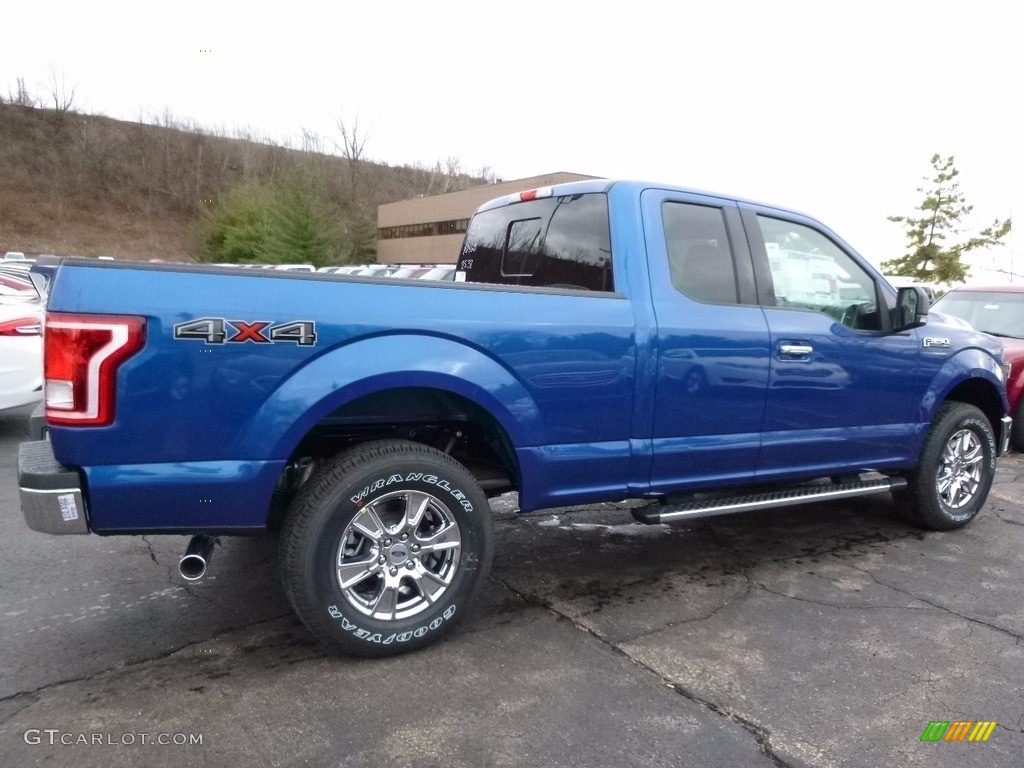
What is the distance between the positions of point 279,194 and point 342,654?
51.5 m

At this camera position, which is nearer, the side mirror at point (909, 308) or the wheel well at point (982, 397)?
the side mirror at point (909, 308)

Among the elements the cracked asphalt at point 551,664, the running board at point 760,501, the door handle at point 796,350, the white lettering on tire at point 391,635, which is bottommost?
the cracked asphalt at point 551,664

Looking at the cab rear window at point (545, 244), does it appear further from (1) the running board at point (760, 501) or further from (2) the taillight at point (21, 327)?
(2) the taillight at point (21, 327)

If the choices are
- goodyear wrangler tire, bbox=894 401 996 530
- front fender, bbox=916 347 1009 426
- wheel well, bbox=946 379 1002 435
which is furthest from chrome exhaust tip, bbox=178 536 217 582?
wheel well, bbox=946 379 1002 435

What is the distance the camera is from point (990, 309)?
8.64m

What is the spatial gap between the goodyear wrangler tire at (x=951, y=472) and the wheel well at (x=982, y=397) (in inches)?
7.2

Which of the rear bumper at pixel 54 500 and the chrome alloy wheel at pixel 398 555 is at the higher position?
the rear bumper at pixel 54 500

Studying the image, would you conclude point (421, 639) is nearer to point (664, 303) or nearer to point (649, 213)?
point (664, 303)

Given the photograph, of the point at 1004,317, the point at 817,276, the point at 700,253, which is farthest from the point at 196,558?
the point at 1004,317

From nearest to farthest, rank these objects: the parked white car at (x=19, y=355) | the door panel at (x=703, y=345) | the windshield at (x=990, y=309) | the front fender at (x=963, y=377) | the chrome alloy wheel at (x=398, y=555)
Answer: the chrome alloy wheel at (x=398, y=555) < the door panel at (x=703, y=345) < the front fender at (x=963, y=377) < the parked white car at (x=19, y=355) < the windshield at (x=990, y=309)

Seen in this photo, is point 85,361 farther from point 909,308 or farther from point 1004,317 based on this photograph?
point 1004,317

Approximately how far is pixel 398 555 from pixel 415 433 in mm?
733

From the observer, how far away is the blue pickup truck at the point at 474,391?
2586 mm

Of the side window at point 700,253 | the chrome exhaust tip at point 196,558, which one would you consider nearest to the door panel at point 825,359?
the side window at point 700,253
